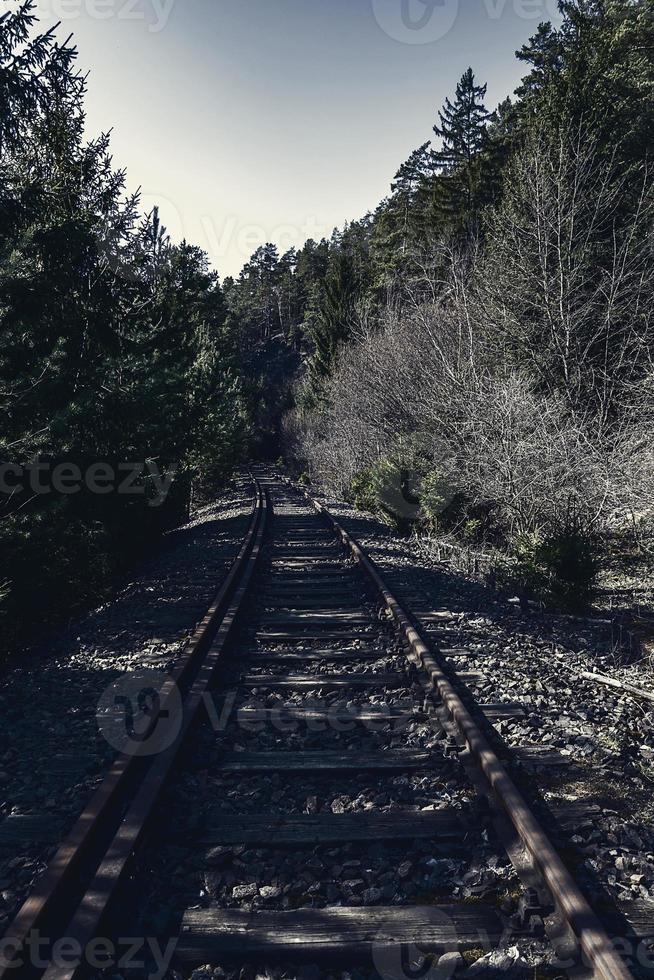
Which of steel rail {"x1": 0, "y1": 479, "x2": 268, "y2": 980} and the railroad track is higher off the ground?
steel rail {"x1": 0, "y1": 479, "x2": 268, "y2": 980}

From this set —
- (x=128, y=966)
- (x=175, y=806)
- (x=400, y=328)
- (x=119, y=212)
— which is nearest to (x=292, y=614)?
(x=175, y=806)

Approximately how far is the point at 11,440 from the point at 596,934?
6843mm

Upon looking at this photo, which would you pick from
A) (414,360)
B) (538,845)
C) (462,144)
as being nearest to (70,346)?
(538,845)

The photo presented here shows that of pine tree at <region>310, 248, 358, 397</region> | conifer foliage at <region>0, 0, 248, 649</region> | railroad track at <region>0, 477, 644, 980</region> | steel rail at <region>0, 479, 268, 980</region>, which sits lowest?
railroad track at <region>0, 477, 644, 980</region>

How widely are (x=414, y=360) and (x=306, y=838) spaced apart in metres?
16.4

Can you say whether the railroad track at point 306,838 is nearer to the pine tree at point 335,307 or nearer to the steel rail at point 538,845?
the steel rail at point 538,845

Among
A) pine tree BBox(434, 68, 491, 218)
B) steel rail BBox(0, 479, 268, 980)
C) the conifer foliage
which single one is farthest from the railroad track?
pine tree BBox(434, 68, 491, 218)

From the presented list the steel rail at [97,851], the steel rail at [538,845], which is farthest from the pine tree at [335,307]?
the steel rail at [97,851]

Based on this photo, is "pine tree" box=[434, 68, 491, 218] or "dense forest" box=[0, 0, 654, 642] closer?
"dense forest" box=[0, 0, 654, 642]

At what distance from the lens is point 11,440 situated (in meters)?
6.66

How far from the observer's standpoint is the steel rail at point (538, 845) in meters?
2.22

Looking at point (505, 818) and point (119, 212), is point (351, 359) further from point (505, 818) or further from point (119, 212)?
point (505, 818)

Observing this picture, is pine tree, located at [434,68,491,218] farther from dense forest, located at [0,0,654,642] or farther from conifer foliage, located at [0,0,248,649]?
conifer foliage, located at [0,0,248,649]

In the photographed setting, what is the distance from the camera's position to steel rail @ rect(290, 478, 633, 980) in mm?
2223
